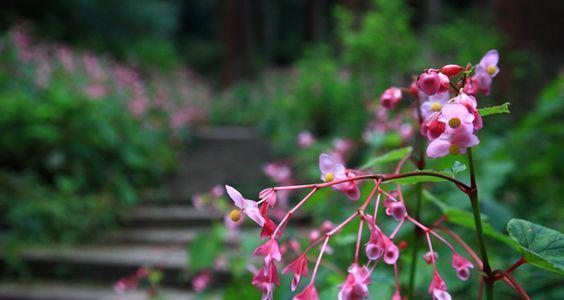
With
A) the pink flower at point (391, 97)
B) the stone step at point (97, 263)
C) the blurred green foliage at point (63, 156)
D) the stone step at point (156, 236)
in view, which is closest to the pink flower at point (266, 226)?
the pink flower at point (391, 97)

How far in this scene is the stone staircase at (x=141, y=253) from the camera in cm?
321

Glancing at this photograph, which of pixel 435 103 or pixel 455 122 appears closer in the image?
pixel 455 122

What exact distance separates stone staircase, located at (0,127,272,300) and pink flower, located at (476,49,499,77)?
1.85 meters

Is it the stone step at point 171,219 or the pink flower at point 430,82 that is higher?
the pink flower at point 430,82

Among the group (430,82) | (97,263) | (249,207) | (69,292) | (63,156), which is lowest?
(69,292)

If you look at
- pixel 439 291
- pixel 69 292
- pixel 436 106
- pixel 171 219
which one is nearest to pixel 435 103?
pixel 436 106

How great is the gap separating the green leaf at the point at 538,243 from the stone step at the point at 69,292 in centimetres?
270

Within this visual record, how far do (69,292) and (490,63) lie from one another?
127 inches

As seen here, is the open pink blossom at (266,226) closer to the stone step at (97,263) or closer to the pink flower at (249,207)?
the pink flower at (249,207)

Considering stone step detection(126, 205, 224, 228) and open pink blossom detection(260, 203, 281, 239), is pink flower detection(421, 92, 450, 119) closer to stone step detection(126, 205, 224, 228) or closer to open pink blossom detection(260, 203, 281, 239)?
open pink blossom detection(260, 203, 281, 239)

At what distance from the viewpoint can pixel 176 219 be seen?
415 cm

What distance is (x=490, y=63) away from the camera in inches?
26.5

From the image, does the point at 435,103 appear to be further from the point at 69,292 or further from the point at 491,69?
the point at 69,292

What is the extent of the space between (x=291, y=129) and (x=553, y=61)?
2.65 meters
